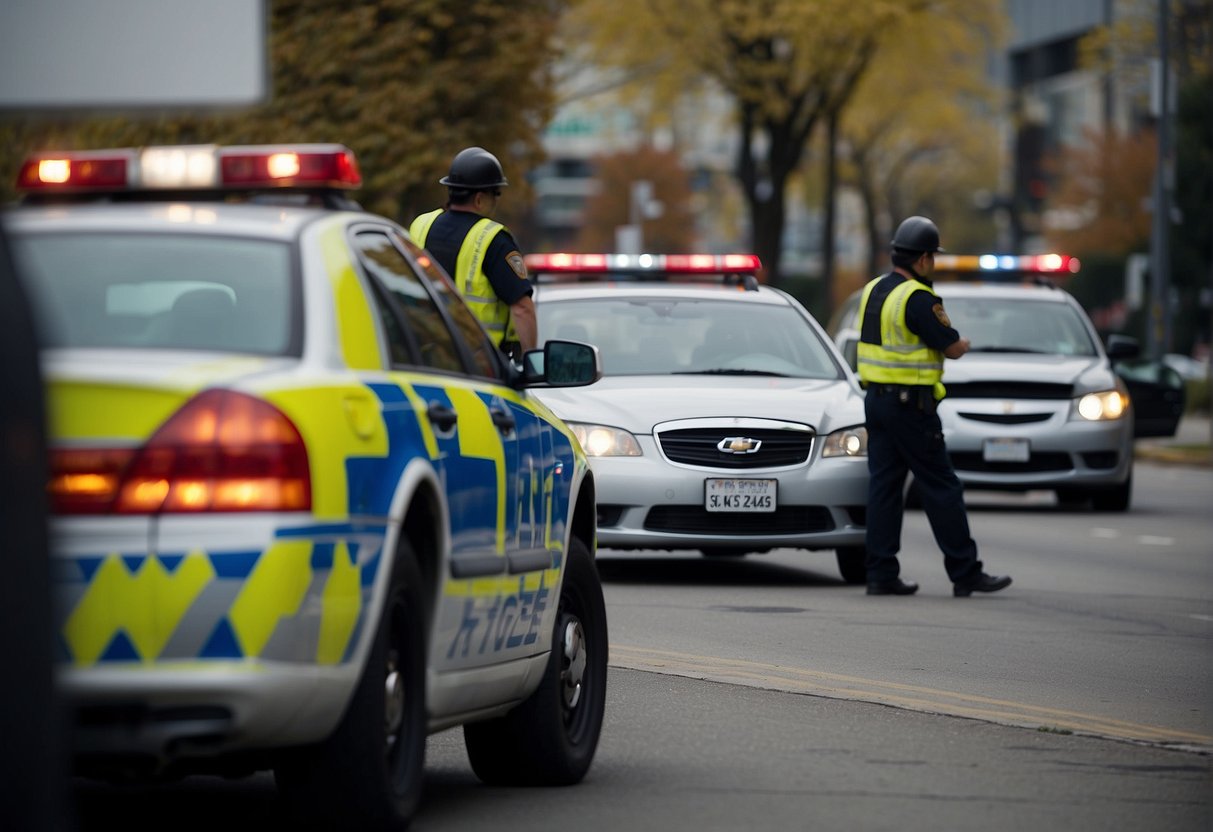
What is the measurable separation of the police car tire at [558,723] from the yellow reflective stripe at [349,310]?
1349mm

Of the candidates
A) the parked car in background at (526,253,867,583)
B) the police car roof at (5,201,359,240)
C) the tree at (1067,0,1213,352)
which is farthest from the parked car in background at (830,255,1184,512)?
the tree at (1067,0,1213,352)

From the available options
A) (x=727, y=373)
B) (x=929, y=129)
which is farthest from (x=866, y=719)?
(x=929, y=129)

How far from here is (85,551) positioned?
4742 mm

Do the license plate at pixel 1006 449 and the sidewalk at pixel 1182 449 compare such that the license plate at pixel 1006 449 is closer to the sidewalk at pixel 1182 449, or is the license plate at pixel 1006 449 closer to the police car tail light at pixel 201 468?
the sidewalk at pixel 1182 449

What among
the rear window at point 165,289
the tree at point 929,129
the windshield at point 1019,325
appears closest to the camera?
the rear window at point 165,289

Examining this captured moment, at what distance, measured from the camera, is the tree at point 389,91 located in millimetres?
32188

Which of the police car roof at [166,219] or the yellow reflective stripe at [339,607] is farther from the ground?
the police car roof at [166,219]

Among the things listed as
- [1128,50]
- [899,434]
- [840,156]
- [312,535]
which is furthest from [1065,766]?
[840,156]

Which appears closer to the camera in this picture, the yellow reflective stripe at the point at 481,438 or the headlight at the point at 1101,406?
the yellow reflective stripe at the point at 481,438

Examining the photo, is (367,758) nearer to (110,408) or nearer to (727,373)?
(110,408)

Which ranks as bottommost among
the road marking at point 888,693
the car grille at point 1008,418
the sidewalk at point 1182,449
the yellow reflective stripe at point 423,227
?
the sidewalk at point 1182,449

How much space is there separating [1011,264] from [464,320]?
14.0m

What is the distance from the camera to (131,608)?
4754 mm

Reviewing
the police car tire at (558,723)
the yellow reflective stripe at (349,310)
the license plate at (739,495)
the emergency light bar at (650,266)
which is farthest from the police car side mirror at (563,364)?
the emergency light bar at (650,266)
